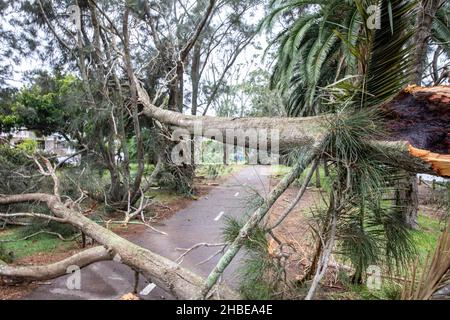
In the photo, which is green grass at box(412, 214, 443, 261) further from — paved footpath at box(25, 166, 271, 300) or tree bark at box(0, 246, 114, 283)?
tree bark at box(0, 246, 114, 283)

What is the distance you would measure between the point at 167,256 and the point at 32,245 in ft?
9.90

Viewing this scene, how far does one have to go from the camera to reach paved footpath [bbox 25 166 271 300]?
115 inches

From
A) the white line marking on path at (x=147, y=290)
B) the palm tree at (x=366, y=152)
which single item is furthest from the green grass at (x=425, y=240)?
A: the white line marking on path at (x=147, y=290)

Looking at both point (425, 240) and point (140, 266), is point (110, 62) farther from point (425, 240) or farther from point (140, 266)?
point (425, 240)

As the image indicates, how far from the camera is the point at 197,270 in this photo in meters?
4.70

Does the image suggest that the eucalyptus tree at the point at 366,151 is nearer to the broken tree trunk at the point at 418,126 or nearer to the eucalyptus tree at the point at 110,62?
the broken tree trunk at the point at 418,126

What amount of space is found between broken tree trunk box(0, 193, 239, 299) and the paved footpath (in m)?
0.30

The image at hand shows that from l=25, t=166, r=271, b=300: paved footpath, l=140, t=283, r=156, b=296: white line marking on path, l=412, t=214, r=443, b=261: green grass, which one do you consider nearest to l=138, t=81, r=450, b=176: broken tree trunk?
l=412, t=214, r=443, b=261: green grass

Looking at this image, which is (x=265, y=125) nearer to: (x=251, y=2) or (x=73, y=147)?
(x=73, y=147)

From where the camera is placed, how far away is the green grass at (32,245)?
19.0ft

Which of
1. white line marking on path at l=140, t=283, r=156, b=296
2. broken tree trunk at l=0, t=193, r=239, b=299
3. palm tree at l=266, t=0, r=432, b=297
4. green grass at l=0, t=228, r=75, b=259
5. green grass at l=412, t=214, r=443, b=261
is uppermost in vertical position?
palm tree at l=266, t=0, r=432, b=297

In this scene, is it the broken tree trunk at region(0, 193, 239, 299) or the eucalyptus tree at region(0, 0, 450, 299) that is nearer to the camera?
the eucalyptus tree at region(0, 0, 450, 299)

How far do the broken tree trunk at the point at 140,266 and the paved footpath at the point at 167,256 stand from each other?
301 millimetres
